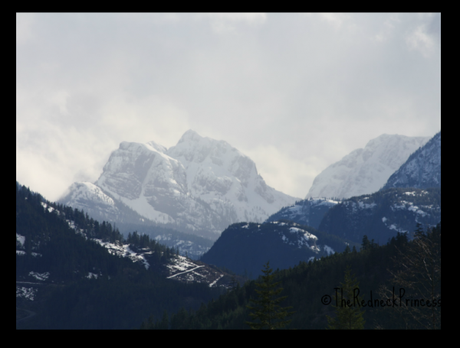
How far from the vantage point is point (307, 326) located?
604 feet
